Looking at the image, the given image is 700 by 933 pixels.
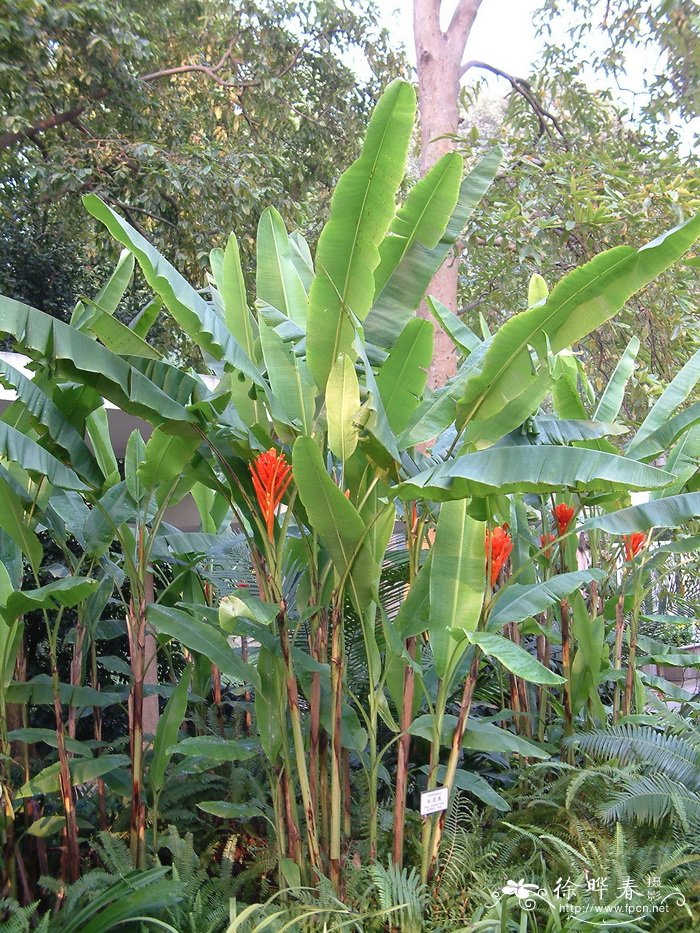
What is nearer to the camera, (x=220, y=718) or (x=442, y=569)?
(x=442, y=569)

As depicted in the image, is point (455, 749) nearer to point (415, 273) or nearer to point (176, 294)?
point (415, 273)

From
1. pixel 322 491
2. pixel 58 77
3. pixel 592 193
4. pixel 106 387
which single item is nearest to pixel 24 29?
pixel 58 77

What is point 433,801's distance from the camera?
267 centimetres

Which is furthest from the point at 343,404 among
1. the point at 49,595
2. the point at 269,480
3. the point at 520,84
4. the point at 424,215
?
the point at 520,84

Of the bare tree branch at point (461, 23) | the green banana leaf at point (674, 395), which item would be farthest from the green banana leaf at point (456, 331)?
the bare tree branch at point (461, 23)

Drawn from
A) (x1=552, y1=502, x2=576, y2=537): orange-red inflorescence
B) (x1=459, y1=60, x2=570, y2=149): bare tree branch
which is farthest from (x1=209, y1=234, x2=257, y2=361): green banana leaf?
(x1=459, y1=60, x2=570, y2=149): bare tree branch

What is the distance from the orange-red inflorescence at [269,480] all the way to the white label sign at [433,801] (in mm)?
969

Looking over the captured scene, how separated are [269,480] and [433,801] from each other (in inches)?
46.3

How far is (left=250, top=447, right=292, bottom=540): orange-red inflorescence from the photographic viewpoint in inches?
94.4

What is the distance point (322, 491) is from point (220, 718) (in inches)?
80.4

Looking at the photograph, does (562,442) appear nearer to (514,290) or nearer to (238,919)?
(238,919)

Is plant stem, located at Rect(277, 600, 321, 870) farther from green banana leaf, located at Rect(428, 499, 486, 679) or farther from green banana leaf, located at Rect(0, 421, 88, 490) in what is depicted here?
green banana leaf, located at Rect(0, 421, 88, 490)

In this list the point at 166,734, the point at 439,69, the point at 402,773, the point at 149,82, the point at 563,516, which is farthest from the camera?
the point at 149,82

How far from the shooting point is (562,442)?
2709 mm
